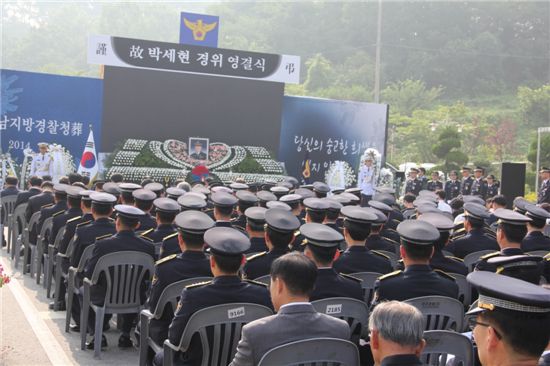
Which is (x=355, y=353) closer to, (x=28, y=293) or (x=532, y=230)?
(x=532, y=230)

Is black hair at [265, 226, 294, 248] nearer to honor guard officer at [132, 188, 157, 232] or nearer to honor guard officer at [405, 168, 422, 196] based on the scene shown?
honor guard officer at [132, 188, 157, 232]

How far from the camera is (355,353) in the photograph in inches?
108

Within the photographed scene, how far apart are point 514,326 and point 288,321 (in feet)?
3.54

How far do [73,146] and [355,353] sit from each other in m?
15.1

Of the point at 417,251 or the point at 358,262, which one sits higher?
the point at 417,251

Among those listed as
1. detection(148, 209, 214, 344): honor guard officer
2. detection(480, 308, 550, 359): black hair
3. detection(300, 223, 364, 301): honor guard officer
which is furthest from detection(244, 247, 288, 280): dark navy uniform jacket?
detection(480, 308, 550, 359): black hair

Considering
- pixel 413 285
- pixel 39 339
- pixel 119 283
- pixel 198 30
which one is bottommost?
pixel 39 339

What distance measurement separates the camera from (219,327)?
10.7 ft

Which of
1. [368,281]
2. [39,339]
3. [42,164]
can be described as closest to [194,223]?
[368,281]

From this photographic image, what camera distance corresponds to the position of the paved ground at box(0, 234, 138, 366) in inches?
196

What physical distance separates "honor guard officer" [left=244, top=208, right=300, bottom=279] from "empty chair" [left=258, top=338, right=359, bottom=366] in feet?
5.34

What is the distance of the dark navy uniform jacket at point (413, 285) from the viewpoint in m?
3.64

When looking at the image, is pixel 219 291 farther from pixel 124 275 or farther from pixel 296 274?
pixel 124 275

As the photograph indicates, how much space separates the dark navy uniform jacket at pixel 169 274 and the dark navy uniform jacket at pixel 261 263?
12.6 inches
